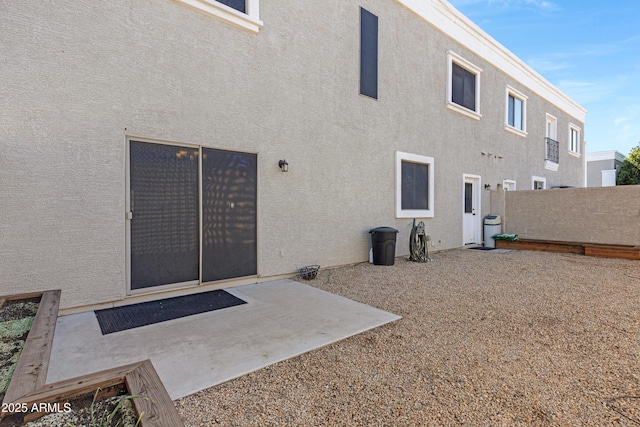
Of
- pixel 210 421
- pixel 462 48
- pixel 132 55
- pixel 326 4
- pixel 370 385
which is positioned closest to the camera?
pixel 210 421

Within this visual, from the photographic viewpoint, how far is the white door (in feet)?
31.6

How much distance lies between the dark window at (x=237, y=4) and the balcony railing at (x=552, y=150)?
46.7 ft

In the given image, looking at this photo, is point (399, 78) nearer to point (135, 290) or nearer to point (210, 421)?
point (135, 290)

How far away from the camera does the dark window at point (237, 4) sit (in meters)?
4.84

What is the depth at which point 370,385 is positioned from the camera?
2.27m

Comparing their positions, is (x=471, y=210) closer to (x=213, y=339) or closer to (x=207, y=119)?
(x=207, y=119)

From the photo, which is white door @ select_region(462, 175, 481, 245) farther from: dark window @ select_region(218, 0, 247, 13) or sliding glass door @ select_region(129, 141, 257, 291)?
dark window @ select_region(218, 0, 247, 13)

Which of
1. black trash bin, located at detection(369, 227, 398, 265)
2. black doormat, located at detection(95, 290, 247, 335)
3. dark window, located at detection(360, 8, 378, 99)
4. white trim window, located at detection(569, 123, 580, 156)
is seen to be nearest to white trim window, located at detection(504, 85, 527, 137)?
white trim window, located at detection(569, 123, 580, 156)

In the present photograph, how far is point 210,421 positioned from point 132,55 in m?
4.26

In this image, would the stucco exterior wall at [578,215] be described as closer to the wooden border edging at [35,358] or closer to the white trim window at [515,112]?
the white trim window at [515,112]

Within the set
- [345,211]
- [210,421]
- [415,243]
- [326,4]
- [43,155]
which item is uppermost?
[326,4]

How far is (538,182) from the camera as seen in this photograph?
1338 cm

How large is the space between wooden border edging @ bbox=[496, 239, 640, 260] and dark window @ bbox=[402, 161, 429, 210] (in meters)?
3.74

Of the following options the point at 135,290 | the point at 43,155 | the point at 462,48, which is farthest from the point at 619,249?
the point at 43,155
